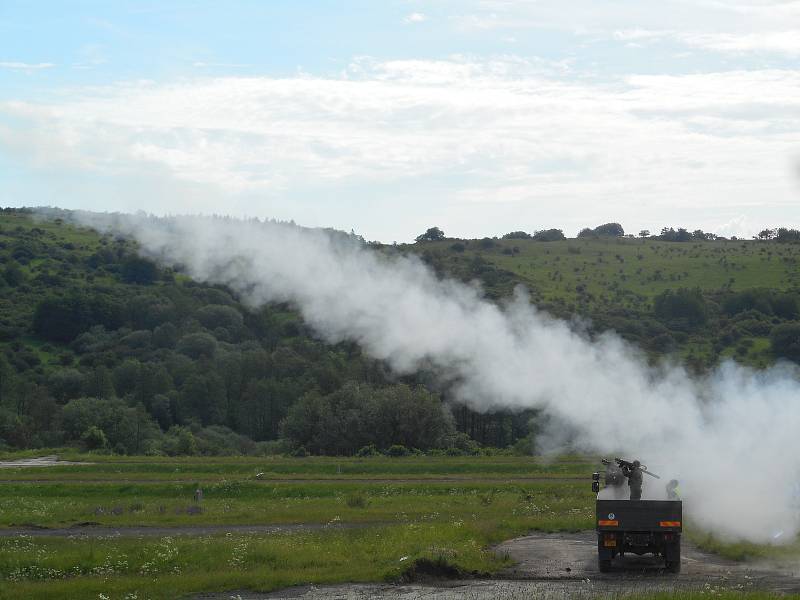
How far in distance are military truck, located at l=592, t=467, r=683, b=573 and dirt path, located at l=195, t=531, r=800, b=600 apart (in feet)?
1.92

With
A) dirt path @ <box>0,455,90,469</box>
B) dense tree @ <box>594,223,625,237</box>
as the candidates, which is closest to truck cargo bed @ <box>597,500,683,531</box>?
dirt path @ <box>0,455,90,469</box>

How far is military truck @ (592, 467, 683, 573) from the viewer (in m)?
25.4

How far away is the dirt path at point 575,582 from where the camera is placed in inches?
898

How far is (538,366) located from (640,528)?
2518 centimetres

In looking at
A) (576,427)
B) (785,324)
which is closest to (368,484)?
(576,427)

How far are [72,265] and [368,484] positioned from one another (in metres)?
85.6

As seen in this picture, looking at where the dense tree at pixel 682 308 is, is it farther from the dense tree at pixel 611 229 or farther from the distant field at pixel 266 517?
the dense tree at pixel 611 229

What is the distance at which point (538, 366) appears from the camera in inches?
1987

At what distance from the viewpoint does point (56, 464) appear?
6075cm

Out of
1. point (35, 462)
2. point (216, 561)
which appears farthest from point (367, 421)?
point (216, 561)

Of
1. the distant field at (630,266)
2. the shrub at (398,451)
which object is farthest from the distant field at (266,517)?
the distant field at (630,266)

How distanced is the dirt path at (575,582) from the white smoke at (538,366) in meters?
2.71

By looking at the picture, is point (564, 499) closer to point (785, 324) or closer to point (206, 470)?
point (206, 470)

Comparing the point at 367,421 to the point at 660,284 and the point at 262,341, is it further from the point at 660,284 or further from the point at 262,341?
the point at 660,284
